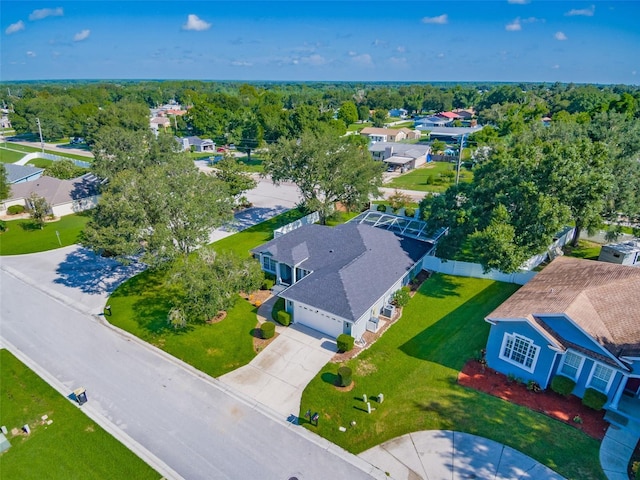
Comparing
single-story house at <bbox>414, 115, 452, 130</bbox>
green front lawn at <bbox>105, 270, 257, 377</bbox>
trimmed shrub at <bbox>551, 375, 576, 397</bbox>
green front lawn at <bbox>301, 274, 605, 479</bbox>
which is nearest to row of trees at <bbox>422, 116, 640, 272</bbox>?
green front lawn at <bbox>301, 274, 605, 479</bbox>

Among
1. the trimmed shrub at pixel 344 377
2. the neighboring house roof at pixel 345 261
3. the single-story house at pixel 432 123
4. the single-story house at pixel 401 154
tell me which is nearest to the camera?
the trimmed shrub at pixel 344 377

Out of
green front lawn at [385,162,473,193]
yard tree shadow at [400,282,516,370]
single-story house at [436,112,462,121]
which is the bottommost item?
yard tree shadow at [400,282,516,370]

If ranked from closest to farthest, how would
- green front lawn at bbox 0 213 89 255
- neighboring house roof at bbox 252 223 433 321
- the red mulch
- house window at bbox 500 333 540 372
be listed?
the red mulch < house window at bbox 500 333 540 372 < neighboring house roof at bbox 252 223 433 321 < green front lawn at bbox 0 213 89 255

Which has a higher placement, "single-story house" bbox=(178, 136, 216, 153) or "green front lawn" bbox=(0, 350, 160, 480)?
"single-story house" bbox=(178, 136, 216, 153)

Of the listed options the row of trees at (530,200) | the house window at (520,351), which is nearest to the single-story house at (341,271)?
the row of trees at (530,200)

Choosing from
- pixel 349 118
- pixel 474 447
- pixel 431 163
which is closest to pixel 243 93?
pixel 349 118

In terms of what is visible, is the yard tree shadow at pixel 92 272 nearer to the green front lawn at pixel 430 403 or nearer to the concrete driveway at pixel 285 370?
the concrete driveway at pixel 285 370

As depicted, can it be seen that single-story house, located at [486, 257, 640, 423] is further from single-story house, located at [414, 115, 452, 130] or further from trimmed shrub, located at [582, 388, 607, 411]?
single-story house, located at [414, 115, 452, 130]

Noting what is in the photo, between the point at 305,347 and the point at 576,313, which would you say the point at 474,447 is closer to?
the point at 576,313
